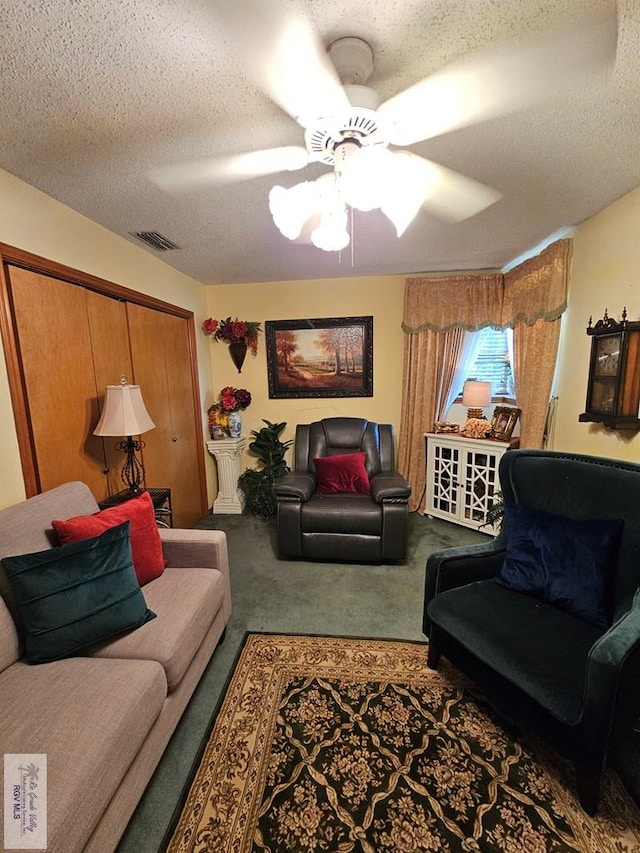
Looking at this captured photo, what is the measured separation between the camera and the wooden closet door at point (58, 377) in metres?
1.79

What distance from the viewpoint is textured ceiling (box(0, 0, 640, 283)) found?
954 millimetres

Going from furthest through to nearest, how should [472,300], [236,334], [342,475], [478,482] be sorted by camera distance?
[236,334]
[472,300]
[478,482]
[342,475]

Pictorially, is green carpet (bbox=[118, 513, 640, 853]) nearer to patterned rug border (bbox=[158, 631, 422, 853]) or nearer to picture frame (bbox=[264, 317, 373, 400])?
patterned rug border (bbox=[158, 631, 422, 853])

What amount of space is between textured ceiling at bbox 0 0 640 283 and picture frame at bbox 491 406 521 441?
1409mm

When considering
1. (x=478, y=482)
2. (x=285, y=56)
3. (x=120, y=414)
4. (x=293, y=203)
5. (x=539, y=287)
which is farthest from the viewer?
(x=478, y=482)

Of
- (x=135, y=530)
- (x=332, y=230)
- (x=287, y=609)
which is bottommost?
(x=287, y=609)

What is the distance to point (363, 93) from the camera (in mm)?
1093

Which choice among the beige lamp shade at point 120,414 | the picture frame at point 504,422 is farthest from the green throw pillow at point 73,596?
the picture frame at point 504,422

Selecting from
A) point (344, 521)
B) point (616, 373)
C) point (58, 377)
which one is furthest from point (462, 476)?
point (58, 377)

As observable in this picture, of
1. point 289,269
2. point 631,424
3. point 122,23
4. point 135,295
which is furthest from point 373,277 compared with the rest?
point 122,23

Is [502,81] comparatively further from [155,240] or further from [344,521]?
[344,521]

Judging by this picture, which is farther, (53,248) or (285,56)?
(53,248)

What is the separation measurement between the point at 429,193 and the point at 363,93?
37.0 inches

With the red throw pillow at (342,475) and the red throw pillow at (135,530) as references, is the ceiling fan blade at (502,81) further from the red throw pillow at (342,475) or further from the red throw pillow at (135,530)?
the red throw pillow at (342,475)
